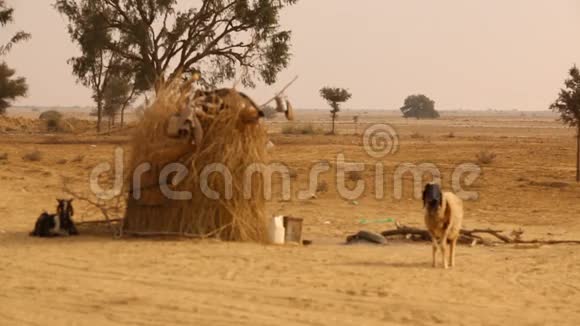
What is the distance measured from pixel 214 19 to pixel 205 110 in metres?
23.7

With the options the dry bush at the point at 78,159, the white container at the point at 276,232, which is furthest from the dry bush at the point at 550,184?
the dry bush at the point at 78,159

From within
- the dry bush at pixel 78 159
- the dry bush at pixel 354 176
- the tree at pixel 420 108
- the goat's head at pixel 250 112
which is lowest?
the dry bush at pixel 354 176

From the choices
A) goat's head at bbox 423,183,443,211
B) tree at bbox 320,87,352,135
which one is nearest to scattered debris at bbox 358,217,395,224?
goat's head at bbox 423,183,443,211

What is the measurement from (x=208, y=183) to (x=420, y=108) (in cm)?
12598

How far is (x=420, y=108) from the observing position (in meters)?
137

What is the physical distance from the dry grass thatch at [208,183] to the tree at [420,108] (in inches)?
4814

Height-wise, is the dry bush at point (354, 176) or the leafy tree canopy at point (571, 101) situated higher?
the leafy tree canopy at point (571, 101)

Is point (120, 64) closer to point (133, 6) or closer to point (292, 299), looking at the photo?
point (133, 6)

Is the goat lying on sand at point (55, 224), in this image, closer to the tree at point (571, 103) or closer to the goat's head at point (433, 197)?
the goat's head at point (433, 197)

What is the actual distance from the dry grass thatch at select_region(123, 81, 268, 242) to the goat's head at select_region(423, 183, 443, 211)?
3092mm

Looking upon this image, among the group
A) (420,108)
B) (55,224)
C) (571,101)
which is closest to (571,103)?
(571,101)

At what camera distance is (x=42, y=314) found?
8258mm

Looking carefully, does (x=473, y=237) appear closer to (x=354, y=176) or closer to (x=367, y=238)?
(x=367, y=238)

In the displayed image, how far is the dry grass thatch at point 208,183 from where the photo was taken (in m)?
12.9
